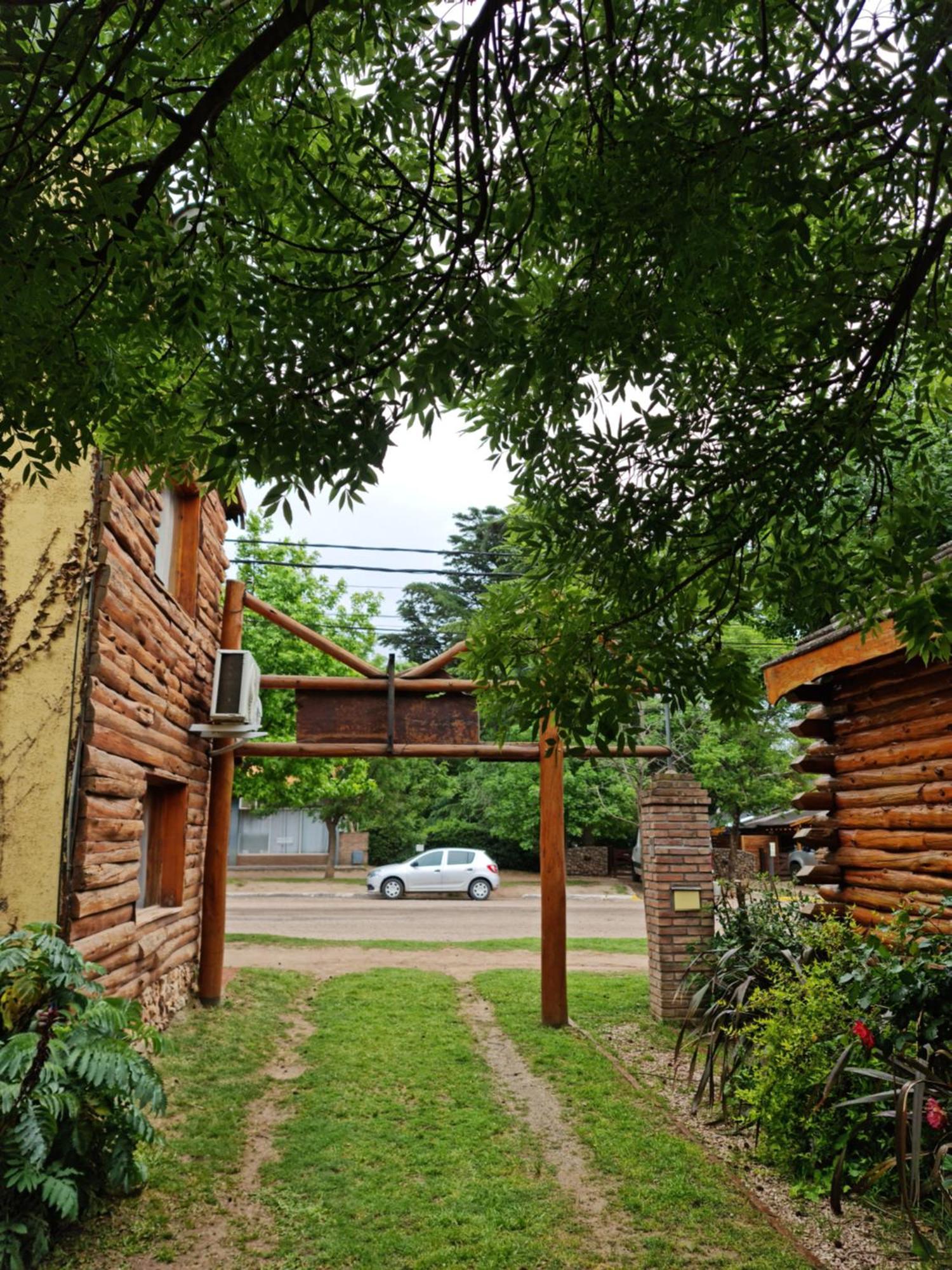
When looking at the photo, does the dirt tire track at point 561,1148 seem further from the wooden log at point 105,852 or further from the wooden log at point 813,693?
the wooden log at point 813,693

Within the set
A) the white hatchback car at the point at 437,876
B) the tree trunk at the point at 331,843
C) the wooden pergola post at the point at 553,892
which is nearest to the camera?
the wooden pergola post at the point at 553,892

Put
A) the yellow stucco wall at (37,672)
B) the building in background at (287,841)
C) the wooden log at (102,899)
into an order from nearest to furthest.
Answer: the yellow stucco wall at (37,672) < the wooden log at (102,899) < the building in background at (287,841)

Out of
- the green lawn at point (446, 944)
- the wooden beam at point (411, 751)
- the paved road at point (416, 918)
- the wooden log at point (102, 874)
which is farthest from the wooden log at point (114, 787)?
the paved road at point (416, 918)

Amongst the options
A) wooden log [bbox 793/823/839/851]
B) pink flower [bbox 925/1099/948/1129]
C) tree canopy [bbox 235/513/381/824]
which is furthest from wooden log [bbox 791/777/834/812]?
tree canopy [bbox 235/513/381/824]

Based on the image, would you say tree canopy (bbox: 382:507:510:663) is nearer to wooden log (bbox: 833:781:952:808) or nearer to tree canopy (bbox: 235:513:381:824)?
tree canopy (bbox: 235:513:381:824)

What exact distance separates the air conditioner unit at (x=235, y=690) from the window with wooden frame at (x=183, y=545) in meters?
0.75

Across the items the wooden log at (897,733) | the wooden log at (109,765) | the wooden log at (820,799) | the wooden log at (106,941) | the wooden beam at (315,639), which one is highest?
the wooden beam at (315,639)

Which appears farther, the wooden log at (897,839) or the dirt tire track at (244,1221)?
the wooden log at (897,839)

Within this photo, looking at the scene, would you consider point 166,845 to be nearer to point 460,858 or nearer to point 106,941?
point 106,941

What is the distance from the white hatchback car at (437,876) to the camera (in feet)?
76.6

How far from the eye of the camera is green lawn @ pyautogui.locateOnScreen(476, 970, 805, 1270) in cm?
412

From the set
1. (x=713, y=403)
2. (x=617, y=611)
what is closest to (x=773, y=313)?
(x=713, y=403)

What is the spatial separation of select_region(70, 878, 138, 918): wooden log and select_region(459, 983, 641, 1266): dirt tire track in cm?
303

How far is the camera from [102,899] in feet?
19.0
